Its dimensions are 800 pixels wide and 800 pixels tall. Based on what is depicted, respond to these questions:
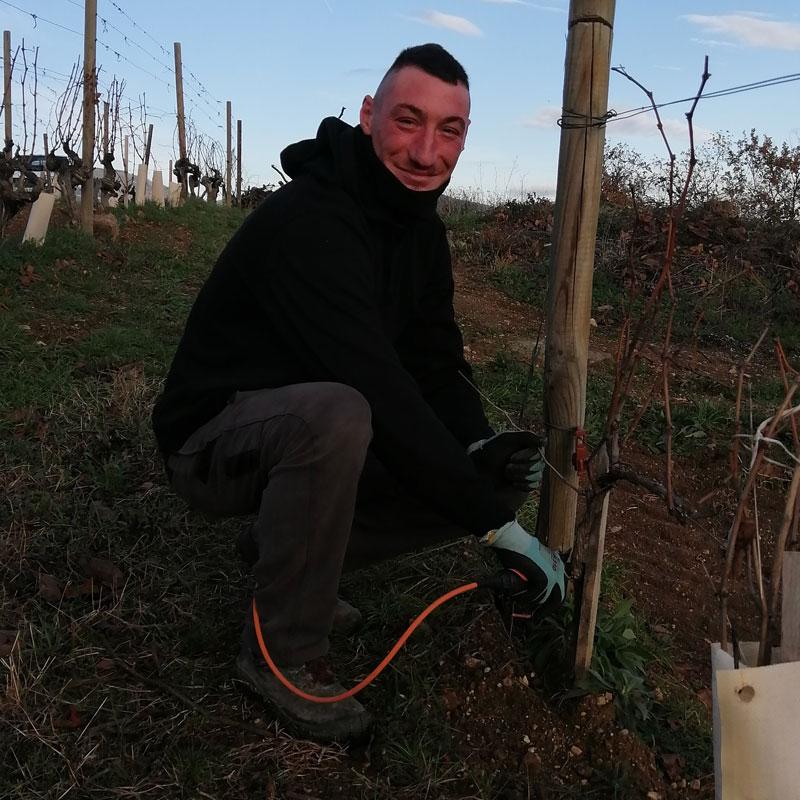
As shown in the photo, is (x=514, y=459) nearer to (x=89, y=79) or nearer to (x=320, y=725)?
(x=320, y=725)

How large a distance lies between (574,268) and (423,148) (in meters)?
0.52

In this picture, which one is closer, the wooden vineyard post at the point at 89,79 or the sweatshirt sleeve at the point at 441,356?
the sweatshirt sleeve at the point at 441,356

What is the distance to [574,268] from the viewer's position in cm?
195

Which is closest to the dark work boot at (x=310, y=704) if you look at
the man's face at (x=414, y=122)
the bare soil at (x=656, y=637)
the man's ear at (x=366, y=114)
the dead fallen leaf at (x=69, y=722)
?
the bare soil at (x=656, y=637)

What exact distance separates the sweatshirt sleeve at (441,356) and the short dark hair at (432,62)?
485 mm

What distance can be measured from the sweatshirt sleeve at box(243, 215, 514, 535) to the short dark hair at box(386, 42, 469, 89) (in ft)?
1.72

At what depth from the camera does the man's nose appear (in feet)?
6.66

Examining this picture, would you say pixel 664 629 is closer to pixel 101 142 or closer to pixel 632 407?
pixel 632 407

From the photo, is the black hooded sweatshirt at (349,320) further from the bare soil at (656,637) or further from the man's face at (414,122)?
the bare soil at (656,637)

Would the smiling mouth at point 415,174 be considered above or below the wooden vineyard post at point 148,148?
below

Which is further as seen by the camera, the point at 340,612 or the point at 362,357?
the point at 340,612

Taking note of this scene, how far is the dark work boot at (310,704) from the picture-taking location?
186 centimetres

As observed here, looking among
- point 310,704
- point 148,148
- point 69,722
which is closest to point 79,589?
point 69,722

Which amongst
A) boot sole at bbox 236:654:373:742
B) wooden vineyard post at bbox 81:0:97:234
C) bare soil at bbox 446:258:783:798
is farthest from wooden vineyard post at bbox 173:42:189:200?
boot sole at bbox 236:654:373:742
